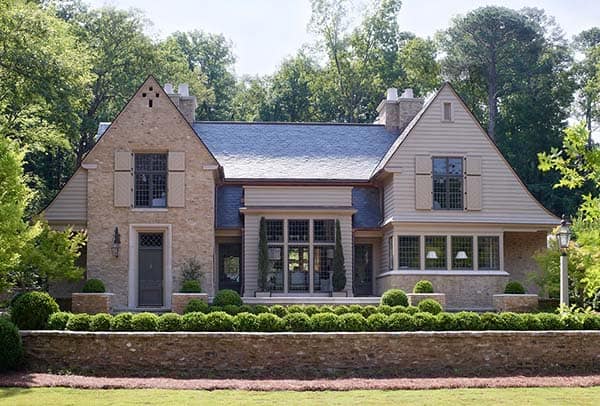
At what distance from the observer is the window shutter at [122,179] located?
2689cm

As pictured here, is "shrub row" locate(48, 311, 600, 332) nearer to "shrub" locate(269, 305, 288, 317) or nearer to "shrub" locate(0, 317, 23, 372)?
"shrub" locate(0, 317, 23, 372)

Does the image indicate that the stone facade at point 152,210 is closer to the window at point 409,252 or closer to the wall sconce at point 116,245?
the wall sconce at point 116,245

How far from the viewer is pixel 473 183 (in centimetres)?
2797

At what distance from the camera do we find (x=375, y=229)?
96.4 feet

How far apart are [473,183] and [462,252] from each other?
2345 mm

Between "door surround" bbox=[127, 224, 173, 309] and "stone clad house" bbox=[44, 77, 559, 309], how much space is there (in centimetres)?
→ 4

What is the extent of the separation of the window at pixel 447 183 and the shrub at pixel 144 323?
1236cm

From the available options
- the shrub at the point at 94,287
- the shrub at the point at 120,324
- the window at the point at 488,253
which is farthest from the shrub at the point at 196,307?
the window at the point at 488,253

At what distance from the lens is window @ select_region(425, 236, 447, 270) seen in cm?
2752

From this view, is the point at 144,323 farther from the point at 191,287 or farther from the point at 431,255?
the point at 431,255

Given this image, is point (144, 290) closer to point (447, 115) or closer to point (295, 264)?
point (295, 264)

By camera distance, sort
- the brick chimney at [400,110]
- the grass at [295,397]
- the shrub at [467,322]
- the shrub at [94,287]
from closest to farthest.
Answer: the grass at [295,397] < the shrub at [467,322] < the shrub at [94,287] < the brick chimney at [400,110]

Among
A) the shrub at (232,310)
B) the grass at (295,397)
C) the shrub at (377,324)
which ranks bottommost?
the grass at (295,397)

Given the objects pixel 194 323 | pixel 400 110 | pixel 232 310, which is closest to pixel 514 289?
pixel 232 310
